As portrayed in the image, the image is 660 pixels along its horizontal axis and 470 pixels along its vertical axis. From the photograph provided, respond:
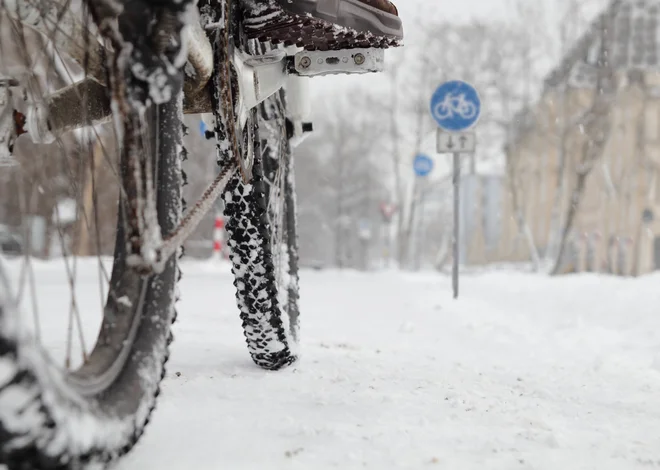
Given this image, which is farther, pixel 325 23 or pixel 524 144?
pixel 524 144

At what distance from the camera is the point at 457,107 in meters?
7.13

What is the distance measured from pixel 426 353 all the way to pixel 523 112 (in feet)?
66.6

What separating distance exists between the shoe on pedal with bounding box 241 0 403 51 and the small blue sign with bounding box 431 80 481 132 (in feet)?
16.7

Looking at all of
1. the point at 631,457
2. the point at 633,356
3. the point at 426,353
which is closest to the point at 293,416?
the point at 631,457

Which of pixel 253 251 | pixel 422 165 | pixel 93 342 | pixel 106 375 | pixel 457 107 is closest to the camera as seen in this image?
pixel 106 375

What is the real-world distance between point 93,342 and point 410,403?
1.01 meters

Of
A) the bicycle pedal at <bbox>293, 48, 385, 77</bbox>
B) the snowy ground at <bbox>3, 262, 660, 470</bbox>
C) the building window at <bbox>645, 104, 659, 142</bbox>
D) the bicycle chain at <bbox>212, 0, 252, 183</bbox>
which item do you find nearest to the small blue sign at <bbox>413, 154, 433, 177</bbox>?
the snowy ground at <bbox>3, 262, 660, 470</bbox>

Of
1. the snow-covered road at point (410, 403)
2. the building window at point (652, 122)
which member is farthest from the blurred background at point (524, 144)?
the snow-covered road at point (410, 403)

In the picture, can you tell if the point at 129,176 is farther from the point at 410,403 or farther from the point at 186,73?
the point at 410,403

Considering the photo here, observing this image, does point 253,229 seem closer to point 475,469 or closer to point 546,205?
point 475,469

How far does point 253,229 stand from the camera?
2.04 m

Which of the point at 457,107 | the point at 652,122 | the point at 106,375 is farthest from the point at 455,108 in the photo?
the point at 652,122

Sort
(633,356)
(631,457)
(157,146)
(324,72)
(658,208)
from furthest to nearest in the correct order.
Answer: (658,208) → (633,356) → (324,72) → (631,457) → (157,146)

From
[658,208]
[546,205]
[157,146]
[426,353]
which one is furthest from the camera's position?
[546,205]
